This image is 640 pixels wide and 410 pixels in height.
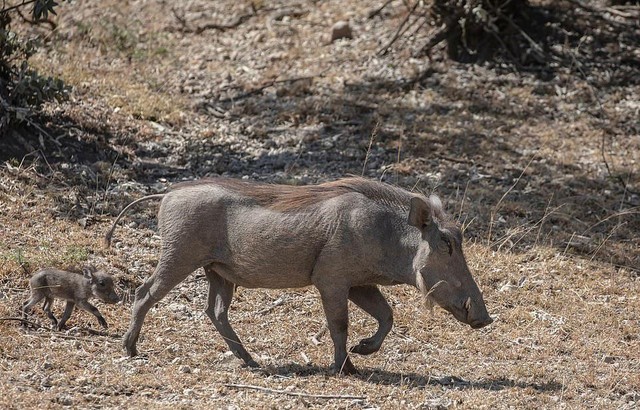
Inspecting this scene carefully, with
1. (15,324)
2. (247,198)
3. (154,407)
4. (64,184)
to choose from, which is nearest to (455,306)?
(247,198)

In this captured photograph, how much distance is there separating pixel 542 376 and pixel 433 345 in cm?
77

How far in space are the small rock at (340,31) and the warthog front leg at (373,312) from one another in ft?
21.1

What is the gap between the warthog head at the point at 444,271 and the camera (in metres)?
6.10

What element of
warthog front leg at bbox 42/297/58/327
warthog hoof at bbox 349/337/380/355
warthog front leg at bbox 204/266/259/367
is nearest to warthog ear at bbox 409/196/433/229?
warthog hoof at bbox 349/337/380/355

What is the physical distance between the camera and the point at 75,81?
10562mm

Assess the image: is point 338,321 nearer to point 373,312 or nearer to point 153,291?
point 373,312

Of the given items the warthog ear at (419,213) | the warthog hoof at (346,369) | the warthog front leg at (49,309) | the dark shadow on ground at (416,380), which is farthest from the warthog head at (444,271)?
the warthog front leg at (49,309)

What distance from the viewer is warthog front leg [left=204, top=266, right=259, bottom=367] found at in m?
6.30

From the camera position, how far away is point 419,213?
6082mm

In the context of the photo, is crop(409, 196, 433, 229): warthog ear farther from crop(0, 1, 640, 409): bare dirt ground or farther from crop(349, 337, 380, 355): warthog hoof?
crop(0, 1, 640, 409): bare dirt ground

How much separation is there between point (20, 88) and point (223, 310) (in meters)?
3.51

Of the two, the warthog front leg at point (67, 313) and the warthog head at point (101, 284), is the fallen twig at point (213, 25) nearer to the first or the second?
the warthog head at point (101, 284)

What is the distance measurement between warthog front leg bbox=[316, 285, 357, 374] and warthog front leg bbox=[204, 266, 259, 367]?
0.49m

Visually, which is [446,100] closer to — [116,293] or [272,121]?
[272,121]
